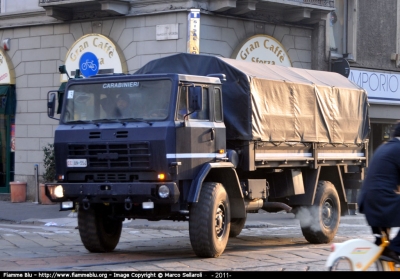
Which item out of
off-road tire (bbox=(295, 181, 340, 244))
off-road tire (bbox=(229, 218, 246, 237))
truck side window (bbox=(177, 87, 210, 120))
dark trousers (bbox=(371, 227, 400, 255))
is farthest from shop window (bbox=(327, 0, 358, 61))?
dark trousers (bbox=(371, 227, 400, 255))

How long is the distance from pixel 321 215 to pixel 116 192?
164 inches

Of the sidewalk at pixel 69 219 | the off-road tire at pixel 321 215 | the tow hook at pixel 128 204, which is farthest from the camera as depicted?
the sidewalk at pixel 69 219

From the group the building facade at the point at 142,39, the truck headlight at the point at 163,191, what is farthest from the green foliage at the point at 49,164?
the truck headlight at the point at 163,191

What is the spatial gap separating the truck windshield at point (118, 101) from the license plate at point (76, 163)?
25.2 inches

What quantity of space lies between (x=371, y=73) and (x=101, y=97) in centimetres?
1603

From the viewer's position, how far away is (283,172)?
13094mm

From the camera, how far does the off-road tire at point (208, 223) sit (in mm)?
10711

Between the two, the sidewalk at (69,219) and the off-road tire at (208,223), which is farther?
the sidewalk at (69,219)

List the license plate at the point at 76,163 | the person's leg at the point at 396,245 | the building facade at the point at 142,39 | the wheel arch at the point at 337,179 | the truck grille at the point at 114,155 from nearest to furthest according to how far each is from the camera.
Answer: the person's leg at the point at 396,245 < the truck grille at the point at 114,155 < the license plate at the point at 76,163 < the wheel arch at the point at 337,179 < the building facade at the point at 142,39

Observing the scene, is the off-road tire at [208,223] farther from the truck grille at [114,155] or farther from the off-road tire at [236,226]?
the off-road tire at [236,226]

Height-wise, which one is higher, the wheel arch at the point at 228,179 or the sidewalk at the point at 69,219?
the wheel arch at the point at 228,179

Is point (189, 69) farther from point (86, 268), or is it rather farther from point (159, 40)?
point (159, 40)

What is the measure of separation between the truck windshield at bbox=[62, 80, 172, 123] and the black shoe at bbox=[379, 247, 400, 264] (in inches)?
184

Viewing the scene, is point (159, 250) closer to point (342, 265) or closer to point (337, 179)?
point (337, 179)
